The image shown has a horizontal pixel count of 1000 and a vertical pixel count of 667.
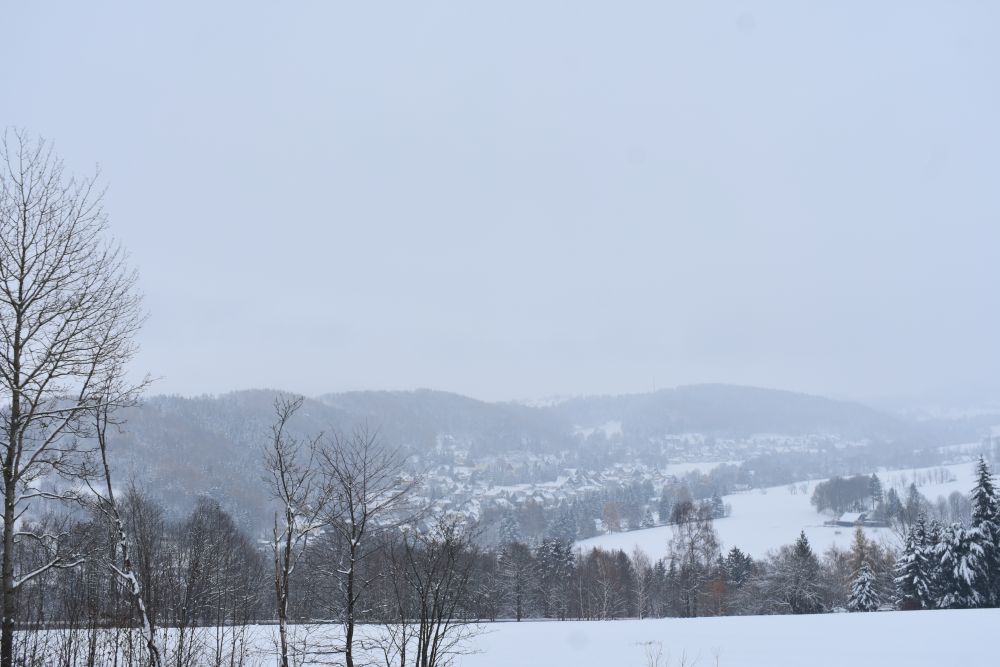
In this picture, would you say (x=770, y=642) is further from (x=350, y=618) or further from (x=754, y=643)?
(x=350, y=618)

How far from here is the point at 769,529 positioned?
114 m

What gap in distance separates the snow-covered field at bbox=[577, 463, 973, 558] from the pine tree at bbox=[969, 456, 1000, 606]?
53836mm

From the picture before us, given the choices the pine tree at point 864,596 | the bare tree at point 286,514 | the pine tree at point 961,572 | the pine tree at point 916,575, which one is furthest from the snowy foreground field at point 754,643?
the pine tree at point 864,596

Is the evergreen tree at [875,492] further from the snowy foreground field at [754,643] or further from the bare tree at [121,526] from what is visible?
the bare tree at [121,526]

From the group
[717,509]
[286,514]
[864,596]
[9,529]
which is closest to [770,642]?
[286,514]

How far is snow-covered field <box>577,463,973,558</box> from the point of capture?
320 feet

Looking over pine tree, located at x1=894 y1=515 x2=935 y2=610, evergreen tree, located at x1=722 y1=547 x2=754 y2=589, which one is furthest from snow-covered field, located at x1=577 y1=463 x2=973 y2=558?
pine tree, located at x1=894 y1=515 x2=935 y2=610

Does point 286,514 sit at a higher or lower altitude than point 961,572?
higher

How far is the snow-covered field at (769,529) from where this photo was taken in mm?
97438

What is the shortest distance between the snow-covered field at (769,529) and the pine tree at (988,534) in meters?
53.8

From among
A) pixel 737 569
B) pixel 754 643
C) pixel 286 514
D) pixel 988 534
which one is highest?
pixel 286 514

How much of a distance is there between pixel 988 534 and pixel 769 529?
89130mm

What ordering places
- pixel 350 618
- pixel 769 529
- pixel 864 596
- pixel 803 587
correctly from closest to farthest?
pixel 350 618 → pixel 864 596 → pixel 803 587 → pixel 769 529

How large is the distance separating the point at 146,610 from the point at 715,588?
59.7m
